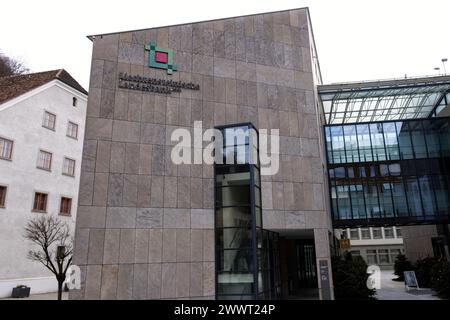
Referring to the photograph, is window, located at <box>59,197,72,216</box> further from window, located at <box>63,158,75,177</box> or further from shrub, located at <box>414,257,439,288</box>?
shrub, located at <box>414,257,439,288</box>

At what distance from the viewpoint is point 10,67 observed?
164ft

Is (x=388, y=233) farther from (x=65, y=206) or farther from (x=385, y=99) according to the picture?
(x=65, y=206)

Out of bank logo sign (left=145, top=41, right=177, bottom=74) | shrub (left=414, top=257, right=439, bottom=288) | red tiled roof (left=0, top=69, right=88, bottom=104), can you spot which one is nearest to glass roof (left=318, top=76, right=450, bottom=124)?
shrub (left=414, top=257, right=439, bottom=288)

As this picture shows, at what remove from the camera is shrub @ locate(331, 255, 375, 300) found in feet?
66.7

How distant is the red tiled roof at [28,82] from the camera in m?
31.6

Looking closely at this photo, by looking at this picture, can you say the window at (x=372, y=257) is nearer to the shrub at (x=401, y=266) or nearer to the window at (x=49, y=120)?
the shrub at (x=401, y=266)

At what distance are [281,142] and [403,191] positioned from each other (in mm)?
15137

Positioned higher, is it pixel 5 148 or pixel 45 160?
pixel 45 160

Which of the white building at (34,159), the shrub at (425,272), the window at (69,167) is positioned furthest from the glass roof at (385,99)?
the window at (69,167)

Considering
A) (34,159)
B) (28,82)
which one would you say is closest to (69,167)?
(34,159)

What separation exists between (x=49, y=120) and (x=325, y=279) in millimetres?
27331
